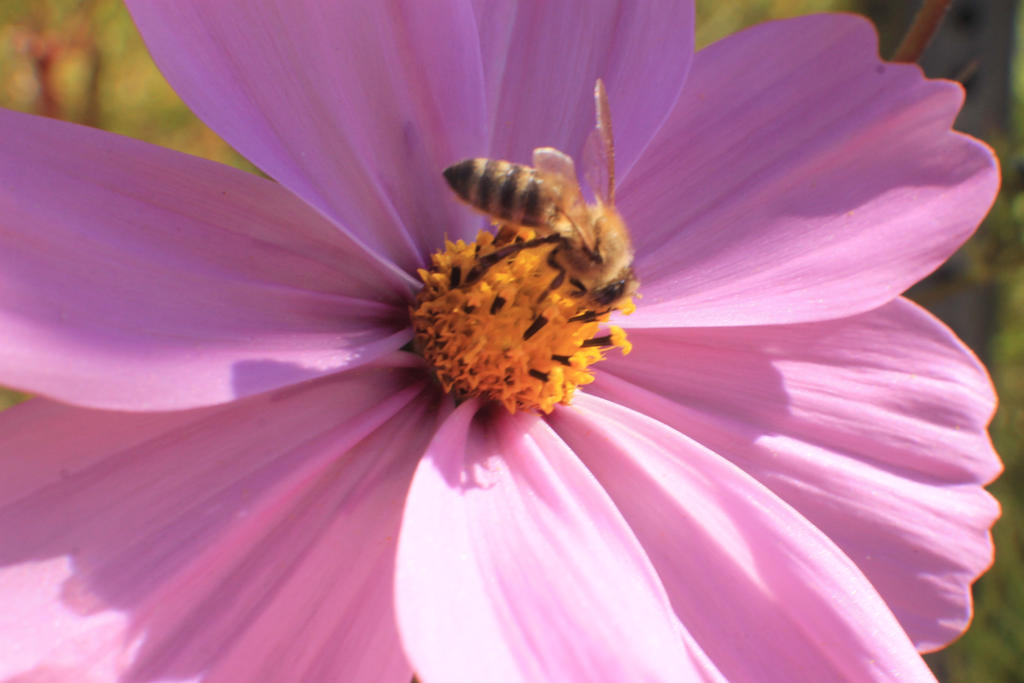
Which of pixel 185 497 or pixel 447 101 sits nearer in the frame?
pixel 185 497

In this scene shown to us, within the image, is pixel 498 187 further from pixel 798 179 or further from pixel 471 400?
pixel 798 179

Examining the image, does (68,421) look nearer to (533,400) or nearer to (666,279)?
(533,400)

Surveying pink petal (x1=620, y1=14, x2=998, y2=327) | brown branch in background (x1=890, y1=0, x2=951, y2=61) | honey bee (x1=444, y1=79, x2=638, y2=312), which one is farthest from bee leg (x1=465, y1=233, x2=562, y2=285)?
brown branch in background (x1=890, y1=0, x2=951, y2=61)

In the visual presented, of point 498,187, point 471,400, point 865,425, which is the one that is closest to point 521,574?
point 471,400

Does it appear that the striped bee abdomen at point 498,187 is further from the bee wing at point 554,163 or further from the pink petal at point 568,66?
the pink petal at point 568,66

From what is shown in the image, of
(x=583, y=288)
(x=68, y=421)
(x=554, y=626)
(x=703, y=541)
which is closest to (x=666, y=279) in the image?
(x=583, y=288)

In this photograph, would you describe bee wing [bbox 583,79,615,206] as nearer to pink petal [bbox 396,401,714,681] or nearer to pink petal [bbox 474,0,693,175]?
pink petal [bbox 474,0,693,175]

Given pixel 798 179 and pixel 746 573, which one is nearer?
pixel 746 573
